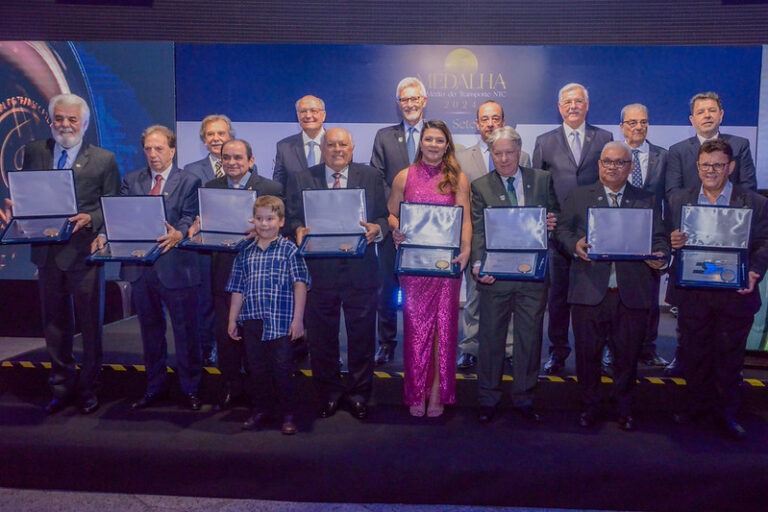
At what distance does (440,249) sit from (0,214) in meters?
5.27

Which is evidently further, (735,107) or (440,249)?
(735,107)

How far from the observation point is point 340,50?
21.0ft

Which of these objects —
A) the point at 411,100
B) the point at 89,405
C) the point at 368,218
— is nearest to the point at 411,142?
the point at 411,100

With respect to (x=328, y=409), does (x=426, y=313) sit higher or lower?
higher

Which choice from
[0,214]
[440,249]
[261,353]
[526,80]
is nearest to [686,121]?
[526,80]

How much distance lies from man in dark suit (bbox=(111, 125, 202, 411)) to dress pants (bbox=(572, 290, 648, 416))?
7.48ft

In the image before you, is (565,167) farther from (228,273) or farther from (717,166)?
(228,273)

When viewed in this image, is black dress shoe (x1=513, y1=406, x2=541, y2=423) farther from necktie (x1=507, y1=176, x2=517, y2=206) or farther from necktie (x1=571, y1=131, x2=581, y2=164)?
necktie (x1=571, y1=131, x2=581, y2=164)

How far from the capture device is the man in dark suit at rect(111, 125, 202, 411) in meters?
3.77

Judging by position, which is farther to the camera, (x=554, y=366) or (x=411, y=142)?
(x=411, y=142)

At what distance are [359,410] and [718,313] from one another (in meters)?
2.09

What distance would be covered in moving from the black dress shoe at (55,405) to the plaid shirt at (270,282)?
134 centimetres

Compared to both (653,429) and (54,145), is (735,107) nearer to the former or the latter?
(653,429)

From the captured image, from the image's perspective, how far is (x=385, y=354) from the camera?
14.5 ft
